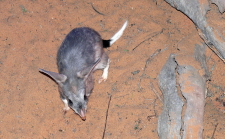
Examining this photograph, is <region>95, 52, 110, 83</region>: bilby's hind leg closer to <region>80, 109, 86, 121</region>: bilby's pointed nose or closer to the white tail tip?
the white tail tip

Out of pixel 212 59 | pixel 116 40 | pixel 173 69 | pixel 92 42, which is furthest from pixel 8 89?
pixel 212 59

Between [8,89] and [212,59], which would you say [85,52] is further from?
[212,59]

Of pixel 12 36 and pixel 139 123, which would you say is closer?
pixel 139 123

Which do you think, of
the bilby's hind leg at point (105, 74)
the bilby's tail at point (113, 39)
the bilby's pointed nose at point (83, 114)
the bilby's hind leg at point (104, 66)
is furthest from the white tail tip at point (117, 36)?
the bilby's pointed nose at point (83, 114)

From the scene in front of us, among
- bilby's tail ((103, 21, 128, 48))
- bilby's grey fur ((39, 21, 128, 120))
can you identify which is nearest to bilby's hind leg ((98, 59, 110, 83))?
bilby's grey fur ((39, 21, 128, 120))

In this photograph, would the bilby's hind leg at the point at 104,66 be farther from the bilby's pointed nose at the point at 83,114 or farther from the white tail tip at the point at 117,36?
the bilby's pointed nose at the point at 83,114

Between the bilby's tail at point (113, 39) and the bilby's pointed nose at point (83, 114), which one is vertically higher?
the bilby's tail at point (113, 39)
